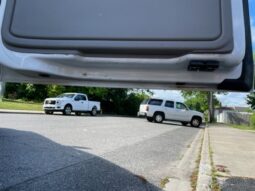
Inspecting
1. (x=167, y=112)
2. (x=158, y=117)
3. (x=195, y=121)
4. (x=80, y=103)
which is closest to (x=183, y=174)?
(x=158, y=117)

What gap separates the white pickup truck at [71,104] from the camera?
2762 cm

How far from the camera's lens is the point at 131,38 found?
1.58 m

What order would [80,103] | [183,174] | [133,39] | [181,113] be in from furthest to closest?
[80,103] → [181,113] → [183,174] → [133,39]

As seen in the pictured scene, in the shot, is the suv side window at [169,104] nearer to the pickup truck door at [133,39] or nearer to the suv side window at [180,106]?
the suv side window at [180,106]

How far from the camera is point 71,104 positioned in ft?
94.6

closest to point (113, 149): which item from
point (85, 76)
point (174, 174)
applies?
point (174, 174)

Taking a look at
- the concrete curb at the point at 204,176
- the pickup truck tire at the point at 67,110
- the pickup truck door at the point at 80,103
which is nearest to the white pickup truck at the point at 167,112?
the pickup truck door at the point at 80,103

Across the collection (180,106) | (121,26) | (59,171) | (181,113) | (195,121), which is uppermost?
(180,106)

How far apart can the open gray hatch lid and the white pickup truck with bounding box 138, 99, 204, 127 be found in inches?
1023

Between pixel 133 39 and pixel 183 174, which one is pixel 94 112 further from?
pixel 133 39

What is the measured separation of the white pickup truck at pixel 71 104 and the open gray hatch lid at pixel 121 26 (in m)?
26.1

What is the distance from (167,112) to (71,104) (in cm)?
629

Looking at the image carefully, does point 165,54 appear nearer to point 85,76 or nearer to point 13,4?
point 85,76

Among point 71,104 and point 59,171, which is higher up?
point 71,104
